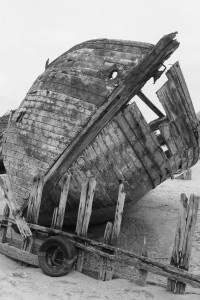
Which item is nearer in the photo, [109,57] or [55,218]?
[55,218]

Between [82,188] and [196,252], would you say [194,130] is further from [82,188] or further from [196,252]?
[82,188]

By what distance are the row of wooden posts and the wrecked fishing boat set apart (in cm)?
38

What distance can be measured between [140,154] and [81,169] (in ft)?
3.98

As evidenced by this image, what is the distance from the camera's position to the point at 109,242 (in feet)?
18.4

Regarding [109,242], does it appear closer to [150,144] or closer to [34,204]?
[34,204]

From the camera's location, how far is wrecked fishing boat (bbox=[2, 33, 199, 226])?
6258mm

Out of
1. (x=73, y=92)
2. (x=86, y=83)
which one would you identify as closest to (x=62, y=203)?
(x=73, y=92)

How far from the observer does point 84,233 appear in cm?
578

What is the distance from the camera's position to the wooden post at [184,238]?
500cm

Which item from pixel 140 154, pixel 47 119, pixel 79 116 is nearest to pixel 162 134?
pixel 140 154

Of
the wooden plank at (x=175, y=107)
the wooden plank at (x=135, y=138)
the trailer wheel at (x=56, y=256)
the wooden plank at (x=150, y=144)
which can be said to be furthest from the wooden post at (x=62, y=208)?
the wooden plank at (x=175, y=107)

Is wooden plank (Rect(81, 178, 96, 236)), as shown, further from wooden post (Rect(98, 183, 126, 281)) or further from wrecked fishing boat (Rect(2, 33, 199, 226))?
wrecked fishing boat (Rect(2, 33, 199, 226))

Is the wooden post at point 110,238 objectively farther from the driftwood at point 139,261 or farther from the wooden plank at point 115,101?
the wooden plank at point 115,101

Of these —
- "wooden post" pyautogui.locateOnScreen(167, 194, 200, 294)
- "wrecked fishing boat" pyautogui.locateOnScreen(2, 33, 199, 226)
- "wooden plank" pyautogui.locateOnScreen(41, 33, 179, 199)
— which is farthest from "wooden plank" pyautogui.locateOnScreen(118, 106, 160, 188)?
"wooden post" pyautogui.locateOnScreen(167, 194, 200, 294)
